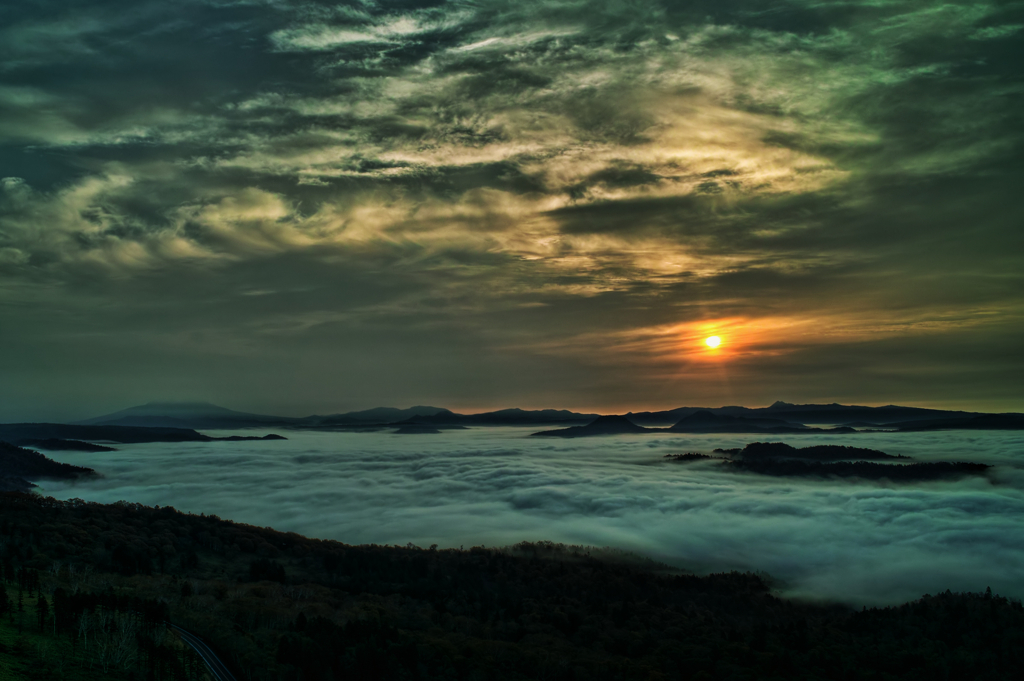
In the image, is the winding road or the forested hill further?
the forested hill

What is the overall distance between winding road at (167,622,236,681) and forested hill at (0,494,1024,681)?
1244 mm

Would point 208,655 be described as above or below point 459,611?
above

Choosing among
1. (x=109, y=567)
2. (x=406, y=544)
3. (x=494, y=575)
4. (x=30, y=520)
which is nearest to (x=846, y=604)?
(x=494, y=575)

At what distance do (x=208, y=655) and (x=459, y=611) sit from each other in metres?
78.3

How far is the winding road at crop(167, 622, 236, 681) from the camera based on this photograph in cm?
3909

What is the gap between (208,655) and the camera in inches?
1686

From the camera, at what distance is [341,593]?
107812 mm

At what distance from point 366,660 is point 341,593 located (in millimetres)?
51605

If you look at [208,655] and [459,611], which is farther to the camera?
[459,611]

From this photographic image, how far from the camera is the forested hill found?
62469 mm

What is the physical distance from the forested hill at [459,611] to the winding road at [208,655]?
124 cm

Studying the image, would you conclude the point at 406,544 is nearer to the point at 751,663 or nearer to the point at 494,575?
the point at 494,575

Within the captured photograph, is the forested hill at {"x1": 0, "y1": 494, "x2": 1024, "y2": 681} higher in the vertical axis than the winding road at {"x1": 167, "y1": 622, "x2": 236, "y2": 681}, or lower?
lower

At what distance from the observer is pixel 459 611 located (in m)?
114
